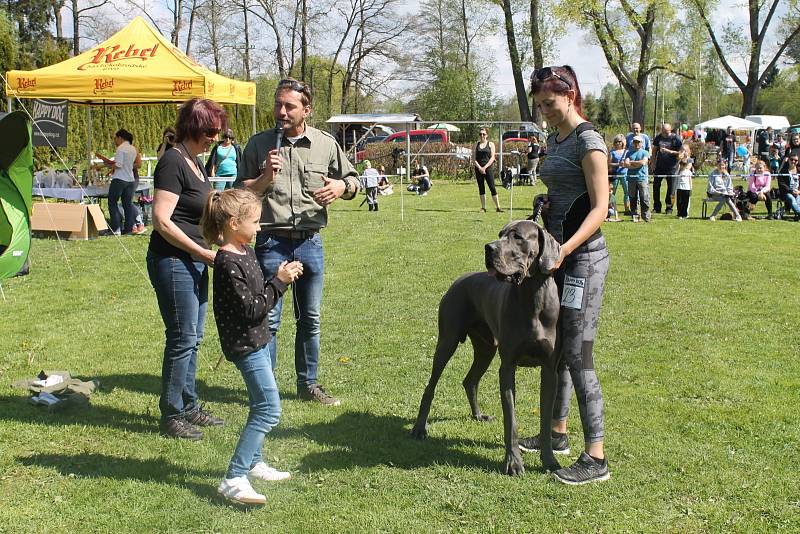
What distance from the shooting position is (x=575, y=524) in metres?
3.76

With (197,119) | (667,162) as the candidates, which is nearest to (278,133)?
(197,119)

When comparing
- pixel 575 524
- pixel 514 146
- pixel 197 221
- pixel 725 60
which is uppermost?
pixel 725 60

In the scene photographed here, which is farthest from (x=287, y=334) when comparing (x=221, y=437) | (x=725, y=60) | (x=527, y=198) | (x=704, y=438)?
(x=725, y=60)

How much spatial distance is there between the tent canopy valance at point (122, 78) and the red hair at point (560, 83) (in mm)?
11761

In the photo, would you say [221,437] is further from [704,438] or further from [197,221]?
[704,438]

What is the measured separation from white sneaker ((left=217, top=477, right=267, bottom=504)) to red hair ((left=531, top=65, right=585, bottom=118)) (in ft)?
8.27

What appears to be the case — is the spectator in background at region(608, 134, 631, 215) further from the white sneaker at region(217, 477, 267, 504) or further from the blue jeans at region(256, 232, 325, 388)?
the white sneaker at region(217, 477, 267, 504)


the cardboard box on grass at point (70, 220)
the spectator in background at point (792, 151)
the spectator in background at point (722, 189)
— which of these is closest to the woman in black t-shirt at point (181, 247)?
the cardboard box on grass at point (70, 220)

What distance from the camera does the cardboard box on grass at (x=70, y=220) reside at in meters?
14.2

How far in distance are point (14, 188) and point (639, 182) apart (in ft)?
44.5

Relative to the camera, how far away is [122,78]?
47.8 feet

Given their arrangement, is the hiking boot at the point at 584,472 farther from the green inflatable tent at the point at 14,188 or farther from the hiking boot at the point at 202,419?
the green inflatable tent at the point at 14,188

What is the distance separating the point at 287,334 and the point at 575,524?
4.45 m

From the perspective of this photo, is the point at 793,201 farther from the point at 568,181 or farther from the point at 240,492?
the point at 240,492
